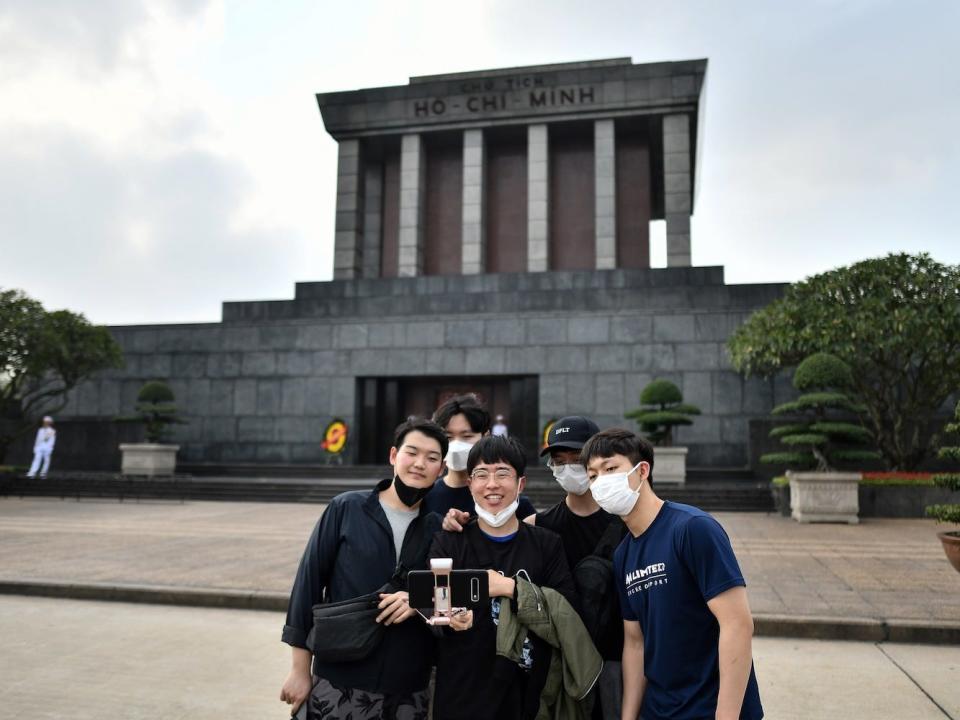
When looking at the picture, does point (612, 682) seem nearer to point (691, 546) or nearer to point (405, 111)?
point (691, 546)

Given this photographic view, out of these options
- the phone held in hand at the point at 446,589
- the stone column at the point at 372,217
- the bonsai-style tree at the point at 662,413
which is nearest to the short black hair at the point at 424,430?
the phone held in hand at the point at 446,589

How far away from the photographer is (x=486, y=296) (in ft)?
73.9

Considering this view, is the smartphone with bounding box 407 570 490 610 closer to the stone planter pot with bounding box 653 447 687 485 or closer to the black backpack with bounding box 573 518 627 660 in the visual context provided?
the black backpack with bounding box 573 518 627 660

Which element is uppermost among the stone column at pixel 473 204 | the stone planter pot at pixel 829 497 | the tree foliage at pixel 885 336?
the stone column at pixel 473 204

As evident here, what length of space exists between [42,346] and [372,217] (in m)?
13.2

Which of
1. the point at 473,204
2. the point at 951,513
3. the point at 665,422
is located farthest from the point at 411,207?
the point at 951,513

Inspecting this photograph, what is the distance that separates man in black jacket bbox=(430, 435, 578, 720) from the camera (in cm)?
274

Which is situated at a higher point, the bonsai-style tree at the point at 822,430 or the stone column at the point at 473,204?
the stone column at the point at 473,204

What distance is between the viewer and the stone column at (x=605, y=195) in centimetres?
2561

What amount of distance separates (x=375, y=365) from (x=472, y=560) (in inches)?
760

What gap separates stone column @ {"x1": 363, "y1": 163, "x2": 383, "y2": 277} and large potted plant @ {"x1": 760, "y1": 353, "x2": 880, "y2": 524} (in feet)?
59.1

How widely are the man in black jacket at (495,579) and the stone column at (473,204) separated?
23.1 m

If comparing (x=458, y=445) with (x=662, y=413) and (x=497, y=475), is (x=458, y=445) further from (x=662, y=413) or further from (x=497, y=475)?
(x=662, y=413)

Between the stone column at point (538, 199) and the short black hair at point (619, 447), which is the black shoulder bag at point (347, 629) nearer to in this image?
the short black hair at point (619, 447)
